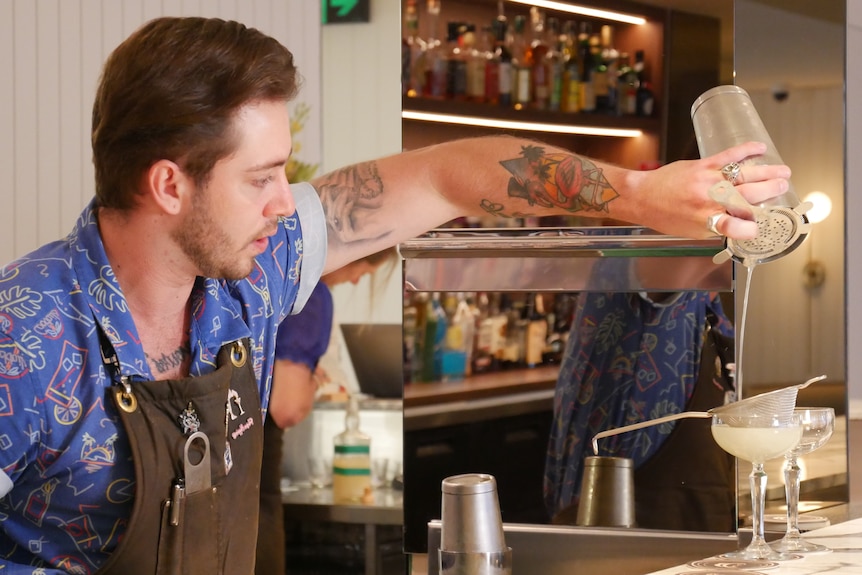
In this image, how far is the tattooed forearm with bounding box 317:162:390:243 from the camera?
6.53 ft

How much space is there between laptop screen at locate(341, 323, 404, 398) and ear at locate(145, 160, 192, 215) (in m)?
1.03

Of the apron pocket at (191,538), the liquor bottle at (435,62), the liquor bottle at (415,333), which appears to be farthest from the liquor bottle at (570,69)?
the apron pocket at (191,538)

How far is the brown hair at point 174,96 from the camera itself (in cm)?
158

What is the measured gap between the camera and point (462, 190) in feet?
6.57

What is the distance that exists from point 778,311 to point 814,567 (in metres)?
0.91

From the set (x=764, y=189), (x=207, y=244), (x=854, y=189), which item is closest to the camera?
(x=764, y=189)

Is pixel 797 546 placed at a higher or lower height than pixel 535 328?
lower

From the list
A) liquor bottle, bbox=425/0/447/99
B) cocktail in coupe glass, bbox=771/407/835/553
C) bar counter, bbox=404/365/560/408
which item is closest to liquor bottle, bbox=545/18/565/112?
liquor bottle, bbox=425/0/447/99

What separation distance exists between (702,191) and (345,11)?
4.39 ft

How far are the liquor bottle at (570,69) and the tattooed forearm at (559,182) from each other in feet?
1.07

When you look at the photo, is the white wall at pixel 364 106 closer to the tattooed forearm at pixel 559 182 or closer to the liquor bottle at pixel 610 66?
the liquor bottle at pixel 610 66

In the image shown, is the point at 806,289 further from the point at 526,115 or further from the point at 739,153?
the point at 739,153

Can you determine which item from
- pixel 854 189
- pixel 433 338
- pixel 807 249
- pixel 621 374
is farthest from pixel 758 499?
pixel 854 189

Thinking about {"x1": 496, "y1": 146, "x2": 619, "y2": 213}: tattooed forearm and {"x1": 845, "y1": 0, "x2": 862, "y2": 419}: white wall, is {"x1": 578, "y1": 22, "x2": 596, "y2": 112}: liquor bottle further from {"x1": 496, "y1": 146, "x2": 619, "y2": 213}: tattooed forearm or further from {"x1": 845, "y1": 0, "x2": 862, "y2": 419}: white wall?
{"x1": 845, "y1": 0, "x2": 862, "y2": 419}: white wall
